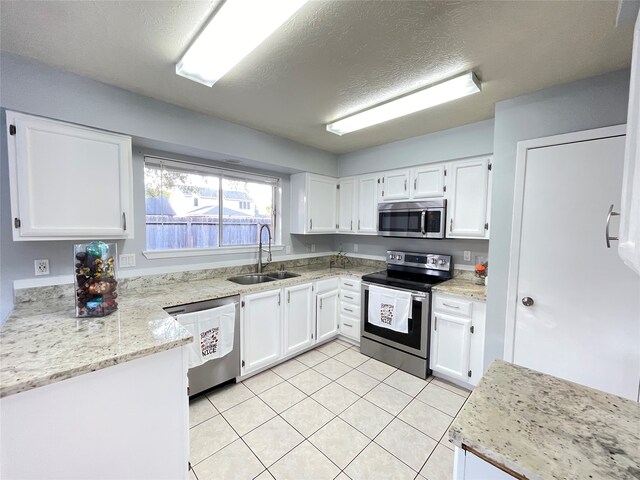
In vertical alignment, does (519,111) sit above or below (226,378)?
above

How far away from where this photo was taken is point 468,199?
256cm

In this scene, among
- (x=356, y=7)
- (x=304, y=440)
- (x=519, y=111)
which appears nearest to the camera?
(x=356, y=7)

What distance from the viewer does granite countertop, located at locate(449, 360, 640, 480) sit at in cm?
64

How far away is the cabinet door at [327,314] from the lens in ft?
10.2

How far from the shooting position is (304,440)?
1807mm

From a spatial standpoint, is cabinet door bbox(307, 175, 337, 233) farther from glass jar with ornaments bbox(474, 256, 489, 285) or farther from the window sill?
glass jar with ornaments bbox(474, 256, 489, 285)

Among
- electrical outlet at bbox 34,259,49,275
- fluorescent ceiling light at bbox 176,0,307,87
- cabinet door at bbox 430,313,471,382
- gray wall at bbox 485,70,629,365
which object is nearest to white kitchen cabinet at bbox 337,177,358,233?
cabinet door at bbox 430,313,471,382

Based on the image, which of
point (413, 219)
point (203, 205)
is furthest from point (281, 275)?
point (413, 219)

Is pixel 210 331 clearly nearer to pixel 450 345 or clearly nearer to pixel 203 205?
pixel 203 205

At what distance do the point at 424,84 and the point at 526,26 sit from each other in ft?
1.96

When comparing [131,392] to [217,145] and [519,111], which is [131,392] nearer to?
[217,145]

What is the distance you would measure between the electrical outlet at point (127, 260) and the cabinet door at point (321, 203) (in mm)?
1869

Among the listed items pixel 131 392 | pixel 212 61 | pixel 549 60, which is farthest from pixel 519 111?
pixel 131 392

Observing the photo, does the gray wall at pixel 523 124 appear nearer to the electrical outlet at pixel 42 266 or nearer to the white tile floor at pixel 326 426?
the white tile floor at pixel 326 426
